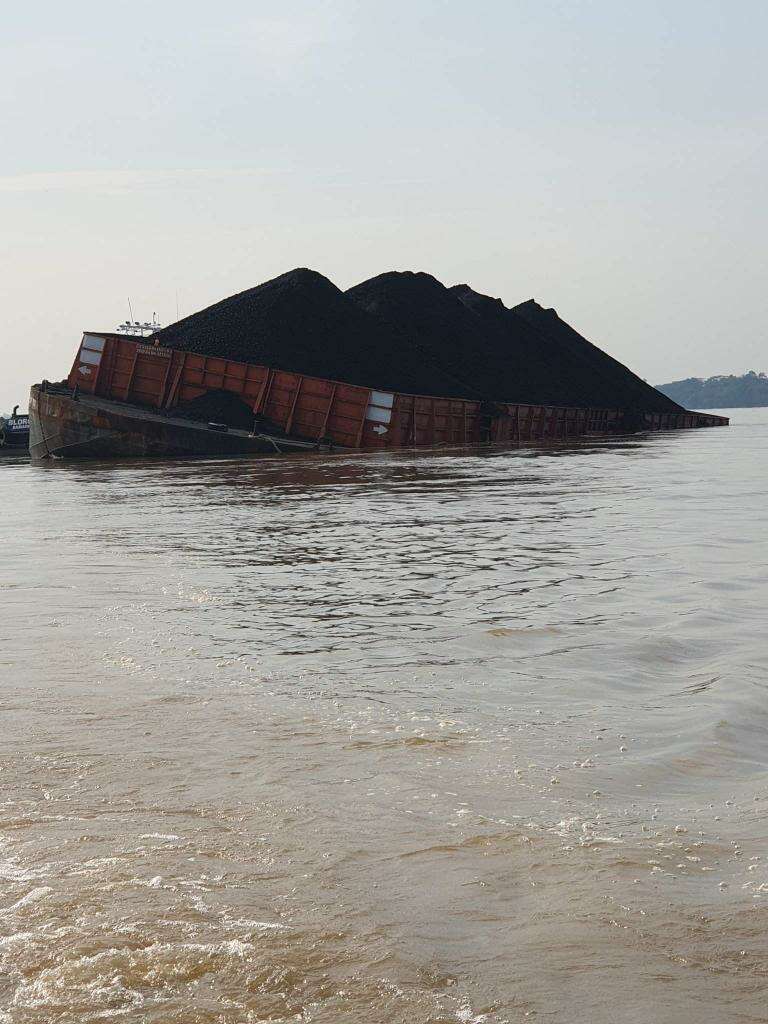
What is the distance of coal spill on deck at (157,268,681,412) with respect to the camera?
111ft

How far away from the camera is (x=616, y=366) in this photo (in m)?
60.4

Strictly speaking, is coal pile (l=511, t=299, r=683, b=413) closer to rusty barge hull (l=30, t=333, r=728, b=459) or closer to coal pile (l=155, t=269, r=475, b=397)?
coal pile (l=155, t=269, r=475, b=397)

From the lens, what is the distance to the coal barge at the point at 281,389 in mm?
30250

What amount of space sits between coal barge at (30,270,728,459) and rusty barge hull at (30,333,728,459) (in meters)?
0.04

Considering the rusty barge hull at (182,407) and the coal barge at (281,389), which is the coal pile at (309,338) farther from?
the rusty barge hull at (182,407)

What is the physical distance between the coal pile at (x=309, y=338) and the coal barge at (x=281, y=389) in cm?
6

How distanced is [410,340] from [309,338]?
7536mm

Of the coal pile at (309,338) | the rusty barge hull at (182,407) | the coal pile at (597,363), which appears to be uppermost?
the coal pile at (597,363)

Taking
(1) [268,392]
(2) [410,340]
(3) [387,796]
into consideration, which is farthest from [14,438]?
(3) [387,796]

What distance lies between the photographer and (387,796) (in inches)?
129

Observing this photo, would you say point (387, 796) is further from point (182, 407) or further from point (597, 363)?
point (597, 363)

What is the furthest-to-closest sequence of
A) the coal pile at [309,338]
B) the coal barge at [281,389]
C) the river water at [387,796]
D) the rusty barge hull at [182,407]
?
the coal pile at [309,338] < the coal barge at [281,389] < the rusty barge hull at [182,407] < the river water at [387,796]

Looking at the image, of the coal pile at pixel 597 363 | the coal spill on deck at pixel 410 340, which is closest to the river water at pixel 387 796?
the coal spill on deck at pixel 410 340

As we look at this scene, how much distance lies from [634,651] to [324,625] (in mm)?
1843
